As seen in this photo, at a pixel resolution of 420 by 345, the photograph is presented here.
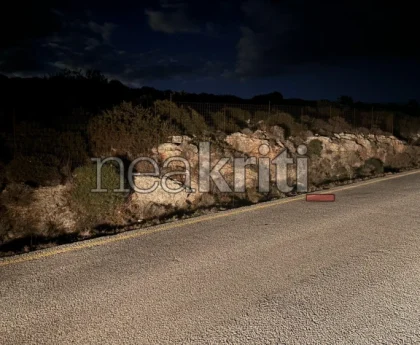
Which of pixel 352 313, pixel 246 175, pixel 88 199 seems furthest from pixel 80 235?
pixel 246 175

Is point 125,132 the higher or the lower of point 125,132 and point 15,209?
the higher

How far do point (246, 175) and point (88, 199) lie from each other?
5929mm

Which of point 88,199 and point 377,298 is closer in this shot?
point 377,298

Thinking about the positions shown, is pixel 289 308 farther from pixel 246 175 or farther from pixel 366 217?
pixel 246 175

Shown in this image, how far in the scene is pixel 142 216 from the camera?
9914 millimetres

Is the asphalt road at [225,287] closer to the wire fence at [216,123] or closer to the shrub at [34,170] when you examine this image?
the shrub at [34,170]

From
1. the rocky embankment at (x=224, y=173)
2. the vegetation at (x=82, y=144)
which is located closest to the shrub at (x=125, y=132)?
the vegetation at (x=82, y=144)

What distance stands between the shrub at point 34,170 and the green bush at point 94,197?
0.58 metres

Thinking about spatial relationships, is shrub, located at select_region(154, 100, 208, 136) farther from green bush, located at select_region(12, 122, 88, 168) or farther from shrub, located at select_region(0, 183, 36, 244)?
shrub, located at select_region(0, 183, 36, 244)

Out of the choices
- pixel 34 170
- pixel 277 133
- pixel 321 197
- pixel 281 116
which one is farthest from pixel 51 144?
pixel 281 116

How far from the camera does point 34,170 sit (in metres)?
9.23

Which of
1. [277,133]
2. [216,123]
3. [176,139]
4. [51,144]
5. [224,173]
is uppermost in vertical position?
[216,123]

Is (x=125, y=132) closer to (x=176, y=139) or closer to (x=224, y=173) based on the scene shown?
(x=176, y=139)

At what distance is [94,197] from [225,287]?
5.92 m
